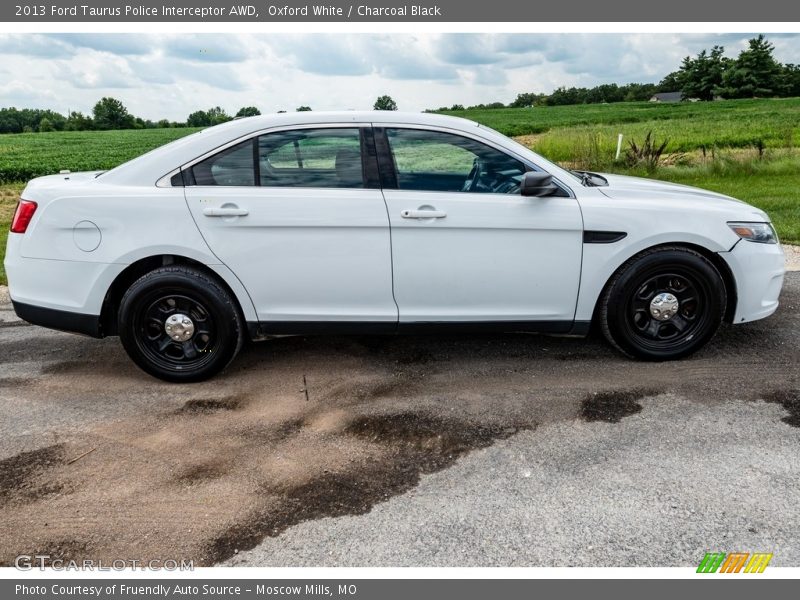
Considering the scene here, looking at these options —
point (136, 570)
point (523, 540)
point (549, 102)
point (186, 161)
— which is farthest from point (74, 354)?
point (549, 102)

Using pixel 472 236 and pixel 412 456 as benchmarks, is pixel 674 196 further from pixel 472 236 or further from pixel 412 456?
pixel 412 456

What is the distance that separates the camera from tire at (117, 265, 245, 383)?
4.37m

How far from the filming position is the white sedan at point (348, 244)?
4.35 meters

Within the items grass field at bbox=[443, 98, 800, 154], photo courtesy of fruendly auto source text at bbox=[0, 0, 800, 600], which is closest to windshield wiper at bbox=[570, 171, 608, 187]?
photo courtesy of fruendly auto source text at bbox=[0, 0, 800, 600]

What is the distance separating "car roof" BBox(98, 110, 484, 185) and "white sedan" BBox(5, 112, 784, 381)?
13 millimetres

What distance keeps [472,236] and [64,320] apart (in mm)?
2671

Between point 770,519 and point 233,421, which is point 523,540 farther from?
point 233,421

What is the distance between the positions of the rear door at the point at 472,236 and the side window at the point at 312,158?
19cm

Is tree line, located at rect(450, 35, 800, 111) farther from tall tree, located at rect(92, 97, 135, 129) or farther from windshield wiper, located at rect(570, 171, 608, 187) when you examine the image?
windshield wiper, located at rect(570, 171, 608, 187)

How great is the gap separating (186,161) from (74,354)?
75.4 inches

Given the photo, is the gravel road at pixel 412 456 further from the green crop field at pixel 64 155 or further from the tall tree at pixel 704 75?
the tall tree at pixel 704 75

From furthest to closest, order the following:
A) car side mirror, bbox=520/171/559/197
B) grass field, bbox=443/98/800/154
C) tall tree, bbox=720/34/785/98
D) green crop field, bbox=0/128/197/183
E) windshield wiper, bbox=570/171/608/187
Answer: tall tree, bbox=720/34/785/98
green crop field, bbox=0/128/197/183
grass field, bbox=443/98/800/154
windshield wiper, bbox=570/171/608/187
car side mirror, bbox=520/171/559/197

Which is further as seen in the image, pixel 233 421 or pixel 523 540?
pixel 233 421

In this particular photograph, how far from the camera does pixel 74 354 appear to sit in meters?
5.29
